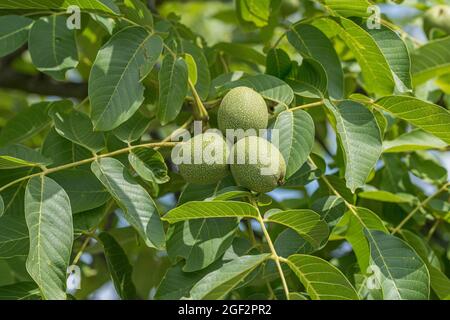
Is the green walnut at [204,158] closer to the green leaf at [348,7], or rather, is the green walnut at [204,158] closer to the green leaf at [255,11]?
the green leaf at [348,7]

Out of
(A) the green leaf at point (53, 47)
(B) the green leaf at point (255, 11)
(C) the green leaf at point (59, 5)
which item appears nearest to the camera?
(C) the green leaf at point (59, 5)

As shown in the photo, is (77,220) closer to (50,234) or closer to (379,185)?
(50,234)

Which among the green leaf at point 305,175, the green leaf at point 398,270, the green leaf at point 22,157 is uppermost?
the green leaf at point 22,157

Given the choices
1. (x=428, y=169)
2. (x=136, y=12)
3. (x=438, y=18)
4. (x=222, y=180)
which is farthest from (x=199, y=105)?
(x=438, y=18)

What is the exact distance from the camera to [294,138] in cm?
182

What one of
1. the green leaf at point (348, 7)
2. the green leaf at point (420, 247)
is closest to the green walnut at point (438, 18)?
the green leaf at point (348, 7)

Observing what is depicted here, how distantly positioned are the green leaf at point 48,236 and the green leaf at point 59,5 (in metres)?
0.46

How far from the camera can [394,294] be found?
1698 millimetres

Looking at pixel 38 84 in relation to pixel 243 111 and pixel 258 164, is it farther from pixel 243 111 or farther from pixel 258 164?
pixel 258 164

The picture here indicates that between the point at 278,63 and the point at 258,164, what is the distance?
504 millimetres

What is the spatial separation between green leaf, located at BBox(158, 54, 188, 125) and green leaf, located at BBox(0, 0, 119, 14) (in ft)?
0.65

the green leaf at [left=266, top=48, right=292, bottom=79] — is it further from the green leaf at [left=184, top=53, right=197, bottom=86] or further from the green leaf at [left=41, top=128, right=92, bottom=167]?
the green leaf at [left=41, top=128, right=92, bottom=167]

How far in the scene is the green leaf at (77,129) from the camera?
1.96 metres
